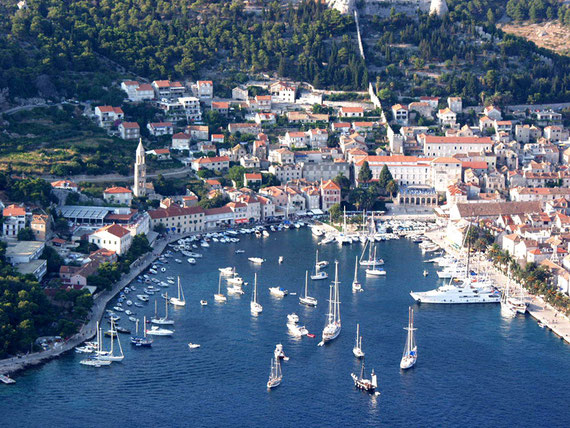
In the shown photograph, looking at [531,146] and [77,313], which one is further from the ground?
[531,146]

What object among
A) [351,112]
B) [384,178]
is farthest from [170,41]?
[384,178]

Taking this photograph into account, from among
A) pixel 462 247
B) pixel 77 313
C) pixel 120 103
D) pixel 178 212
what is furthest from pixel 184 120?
pixel 77 313

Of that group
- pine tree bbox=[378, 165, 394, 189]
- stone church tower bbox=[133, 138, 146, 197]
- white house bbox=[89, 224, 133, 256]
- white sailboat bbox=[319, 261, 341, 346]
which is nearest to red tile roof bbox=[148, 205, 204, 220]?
stone church tower bbox=[133, 138, 146, 197]

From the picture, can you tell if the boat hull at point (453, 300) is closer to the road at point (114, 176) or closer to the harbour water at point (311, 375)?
the harbour water at point (311, 375)

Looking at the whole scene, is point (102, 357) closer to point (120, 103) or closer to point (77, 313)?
point (77, 313)

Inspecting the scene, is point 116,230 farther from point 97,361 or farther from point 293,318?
point 97,361

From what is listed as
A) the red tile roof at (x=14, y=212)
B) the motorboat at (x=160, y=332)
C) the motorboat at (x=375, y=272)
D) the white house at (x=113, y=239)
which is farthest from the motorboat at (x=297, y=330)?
the red tile roof at (x=14, y=212)

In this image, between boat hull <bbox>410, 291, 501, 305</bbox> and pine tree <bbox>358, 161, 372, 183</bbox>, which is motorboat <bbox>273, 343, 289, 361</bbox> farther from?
pine tree <bbox>358, 161, 372, 183</bbox>
